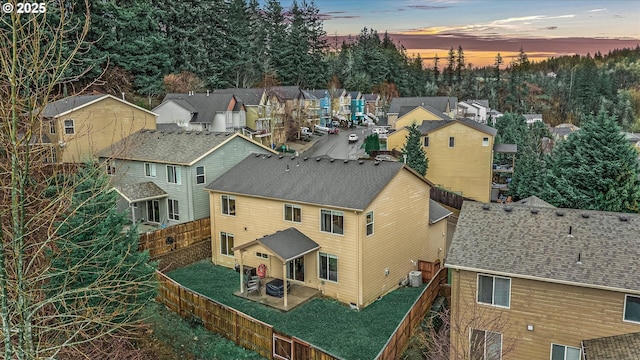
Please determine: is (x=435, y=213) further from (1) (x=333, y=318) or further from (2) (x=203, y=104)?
(2) (x=203, y=104)

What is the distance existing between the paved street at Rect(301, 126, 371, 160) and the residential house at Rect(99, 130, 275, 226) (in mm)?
25425

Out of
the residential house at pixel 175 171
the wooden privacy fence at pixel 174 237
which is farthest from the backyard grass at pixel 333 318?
the residential house at pixel 175 171

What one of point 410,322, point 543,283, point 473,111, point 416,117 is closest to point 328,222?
point 410,322

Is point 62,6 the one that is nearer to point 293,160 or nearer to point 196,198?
point 293,160

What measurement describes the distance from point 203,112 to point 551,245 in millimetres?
44650

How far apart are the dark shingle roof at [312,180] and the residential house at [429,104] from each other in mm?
49874

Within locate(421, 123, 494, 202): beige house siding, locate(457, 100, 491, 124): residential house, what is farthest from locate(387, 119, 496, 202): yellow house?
locate(457, 100, 491, 124): residential house

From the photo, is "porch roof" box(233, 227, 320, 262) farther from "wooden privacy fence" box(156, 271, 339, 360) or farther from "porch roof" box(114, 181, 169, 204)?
"porch roof" box(114, 181, 169, 204)

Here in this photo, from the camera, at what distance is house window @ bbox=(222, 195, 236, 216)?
2594 cm

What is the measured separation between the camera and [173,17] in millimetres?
65500

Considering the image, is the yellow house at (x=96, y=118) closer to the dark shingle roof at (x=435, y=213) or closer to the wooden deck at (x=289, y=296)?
the wooden deck at (x=289, y=296)

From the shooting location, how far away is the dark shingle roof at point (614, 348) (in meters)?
12.6

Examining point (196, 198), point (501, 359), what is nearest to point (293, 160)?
point (196, 198)

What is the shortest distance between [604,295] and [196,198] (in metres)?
22.4
